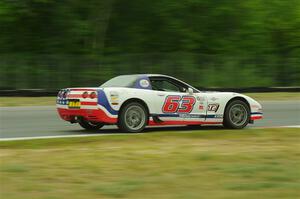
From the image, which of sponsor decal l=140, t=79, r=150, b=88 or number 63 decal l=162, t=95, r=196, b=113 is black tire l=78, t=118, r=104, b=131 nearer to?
sponsor decal l=140, t=79, r=150, b=88

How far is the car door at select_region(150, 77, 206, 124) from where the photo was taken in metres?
13.6

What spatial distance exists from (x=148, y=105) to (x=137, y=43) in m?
21.6

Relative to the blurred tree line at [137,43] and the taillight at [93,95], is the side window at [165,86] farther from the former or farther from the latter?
the blurred tree line at [137,43]

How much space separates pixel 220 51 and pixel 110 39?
6.16 m

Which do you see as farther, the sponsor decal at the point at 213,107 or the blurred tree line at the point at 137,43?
the blurred tree line at the point at 137,43

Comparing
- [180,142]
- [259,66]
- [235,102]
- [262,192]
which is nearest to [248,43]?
[259,66]

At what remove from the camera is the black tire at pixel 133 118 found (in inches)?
515

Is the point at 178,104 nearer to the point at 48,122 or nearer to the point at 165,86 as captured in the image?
the point at 165,86

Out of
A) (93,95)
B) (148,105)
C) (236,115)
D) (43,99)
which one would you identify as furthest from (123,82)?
(43,99)

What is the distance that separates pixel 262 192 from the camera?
7082 mm

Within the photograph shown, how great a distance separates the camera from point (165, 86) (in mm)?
13961

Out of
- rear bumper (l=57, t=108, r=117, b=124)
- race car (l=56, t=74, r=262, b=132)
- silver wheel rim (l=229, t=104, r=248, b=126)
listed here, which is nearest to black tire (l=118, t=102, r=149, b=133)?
race car (l=56, t=74, r=262, b=132)

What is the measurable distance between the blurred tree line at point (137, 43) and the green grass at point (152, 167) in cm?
1831

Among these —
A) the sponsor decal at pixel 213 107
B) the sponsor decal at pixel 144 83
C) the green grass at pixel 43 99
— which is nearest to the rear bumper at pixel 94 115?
the sponsor decal at pixel 144 83
